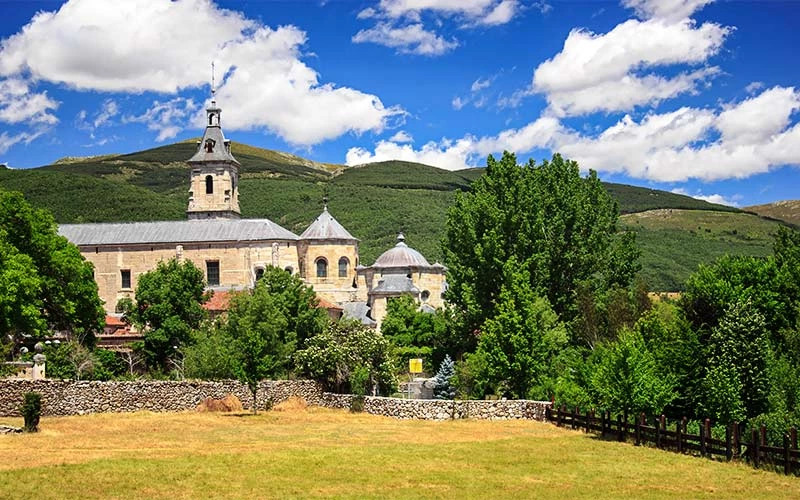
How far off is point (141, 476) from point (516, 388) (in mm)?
21889

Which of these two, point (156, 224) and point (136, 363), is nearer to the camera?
point (136, 363)

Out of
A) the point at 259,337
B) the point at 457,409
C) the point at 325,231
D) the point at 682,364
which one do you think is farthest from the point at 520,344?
the point at 325,231

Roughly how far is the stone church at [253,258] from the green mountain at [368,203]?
17.8m

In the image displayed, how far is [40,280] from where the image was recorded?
38.5 metres

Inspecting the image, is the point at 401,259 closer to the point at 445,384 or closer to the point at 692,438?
the point at 445,384

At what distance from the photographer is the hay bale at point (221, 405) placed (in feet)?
118

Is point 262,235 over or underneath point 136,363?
over

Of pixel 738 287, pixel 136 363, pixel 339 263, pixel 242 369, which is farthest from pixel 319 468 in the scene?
pixel 339 263

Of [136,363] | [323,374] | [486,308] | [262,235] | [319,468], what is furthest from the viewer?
[262,235]

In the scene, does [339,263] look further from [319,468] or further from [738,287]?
[319,468]


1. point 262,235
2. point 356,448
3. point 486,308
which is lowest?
point 356,448

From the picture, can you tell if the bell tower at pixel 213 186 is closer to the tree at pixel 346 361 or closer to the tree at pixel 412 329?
the tree at pixel 412 329

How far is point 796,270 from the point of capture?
121 feet

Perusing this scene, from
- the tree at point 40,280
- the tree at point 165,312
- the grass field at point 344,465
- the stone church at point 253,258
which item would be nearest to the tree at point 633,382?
the grass field at point 344,465
